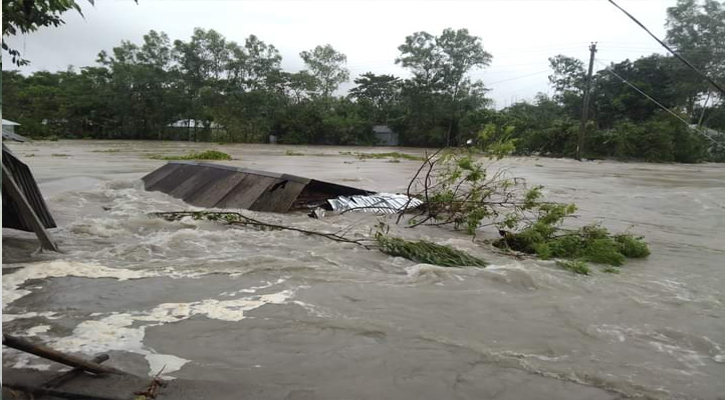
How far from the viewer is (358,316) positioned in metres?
3.96

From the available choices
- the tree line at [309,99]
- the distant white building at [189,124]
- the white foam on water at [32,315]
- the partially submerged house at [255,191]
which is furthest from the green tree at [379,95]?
the white foam on water at [32,315]

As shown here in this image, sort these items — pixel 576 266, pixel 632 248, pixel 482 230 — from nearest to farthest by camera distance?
pixel 576 266 < pixel 632 248 < pixel 482 230

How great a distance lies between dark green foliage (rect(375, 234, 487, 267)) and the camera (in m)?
5.50

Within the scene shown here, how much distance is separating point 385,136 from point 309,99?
345 inches

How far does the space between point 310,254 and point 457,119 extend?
4257 cm

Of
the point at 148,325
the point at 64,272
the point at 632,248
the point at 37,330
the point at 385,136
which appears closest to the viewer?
the point at 37,330

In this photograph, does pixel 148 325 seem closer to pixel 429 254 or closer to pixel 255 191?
pixel 429 254

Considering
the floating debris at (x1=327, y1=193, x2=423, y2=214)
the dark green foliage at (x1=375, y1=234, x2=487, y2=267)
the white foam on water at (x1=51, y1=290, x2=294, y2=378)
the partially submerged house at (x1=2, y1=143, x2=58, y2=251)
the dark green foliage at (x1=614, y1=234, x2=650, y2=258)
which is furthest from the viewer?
the floating debris at (x1=327, y1=193, x2=423, y2=214)

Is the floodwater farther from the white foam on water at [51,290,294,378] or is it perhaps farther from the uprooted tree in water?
the uprooted tree in water

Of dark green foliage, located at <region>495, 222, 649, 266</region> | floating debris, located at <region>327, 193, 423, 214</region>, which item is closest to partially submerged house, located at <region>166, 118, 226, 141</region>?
floating debris, located at <region>327, 193, 423, 214</region>

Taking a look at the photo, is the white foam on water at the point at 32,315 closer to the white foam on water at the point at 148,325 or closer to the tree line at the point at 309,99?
the white foam on water at the point at 148,325

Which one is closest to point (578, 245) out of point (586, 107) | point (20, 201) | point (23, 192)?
point (20, 201)

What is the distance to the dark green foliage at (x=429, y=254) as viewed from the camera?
5500 millimetres

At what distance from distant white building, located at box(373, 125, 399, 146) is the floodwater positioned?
143 feet
